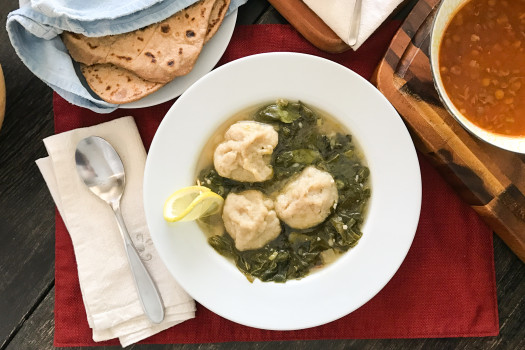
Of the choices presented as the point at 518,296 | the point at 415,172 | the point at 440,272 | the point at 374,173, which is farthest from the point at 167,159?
the point at 518,296

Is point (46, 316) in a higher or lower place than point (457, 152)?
lower

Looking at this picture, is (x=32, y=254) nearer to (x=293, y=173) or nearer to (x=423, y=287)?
(x=293, y=173)

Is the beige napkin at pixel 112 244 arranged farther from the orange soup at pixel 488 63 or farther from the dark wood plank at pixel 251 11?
the orange soup at pixel 488 63

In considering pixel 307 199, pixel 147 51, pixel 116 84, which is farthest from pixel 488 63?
pixel 116 84

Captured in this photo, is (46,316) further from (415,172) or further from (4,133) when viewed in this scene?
(415,172)

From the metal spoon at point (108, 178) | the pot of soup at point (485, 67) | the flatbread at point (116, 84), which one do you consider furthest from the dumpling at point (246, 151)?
the pot of soup at point (485, 67)

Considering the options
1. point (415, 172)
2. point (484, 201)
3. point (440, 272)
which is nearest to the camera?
point (415, 172)

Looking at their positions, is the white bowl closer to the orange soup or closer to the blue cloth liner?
the orange soup

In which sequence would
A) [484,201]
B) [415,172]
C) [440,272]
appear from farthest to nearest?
1. [440,272]
2. [484,201]
3. [415,172]
